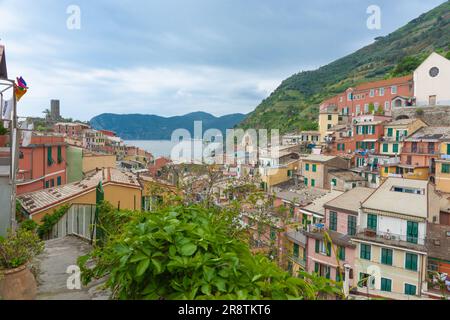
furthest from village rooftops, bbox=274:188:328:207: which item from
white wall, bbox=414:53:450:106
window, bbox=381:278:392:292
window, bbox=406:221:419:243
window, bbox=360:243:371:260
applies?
white wall, bbox=414:53:450:106

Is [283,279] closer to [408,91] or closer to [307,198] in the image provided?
[307,198]

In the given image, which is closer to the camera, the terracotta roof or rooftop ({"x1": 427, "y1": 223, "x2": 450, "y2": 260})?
rooftop ({"x1": 427, "y1": 223, "x2": 450, "y2": 260})

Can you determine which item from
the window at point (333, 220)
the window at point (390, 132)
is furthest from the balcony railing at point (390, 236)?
the window at point (390, 132)

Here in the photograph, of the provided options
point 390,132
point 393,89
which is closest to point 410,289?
point 390,132

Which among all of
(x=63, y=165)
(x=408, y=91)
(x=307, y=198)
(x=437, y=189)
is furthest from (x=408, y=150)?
(x=63, y=165)

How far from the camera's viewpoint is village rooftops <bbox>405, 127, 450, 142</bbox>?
25.6 metres

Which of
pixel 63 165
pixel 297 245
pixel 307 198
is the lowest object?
pixel 297 245

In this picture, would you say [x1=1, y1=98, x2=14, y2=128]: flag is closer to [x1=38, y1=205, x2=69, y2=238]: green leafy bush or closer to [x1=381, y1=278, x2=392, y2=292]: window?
[x1=38, y1=205, x2=69, y2=238]: green leafy bush

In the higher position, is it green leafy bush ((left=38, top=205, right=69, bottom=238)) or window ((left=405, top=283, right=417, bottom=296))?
green leafy bush ((left=38, top=205, right=69, bottom=238))

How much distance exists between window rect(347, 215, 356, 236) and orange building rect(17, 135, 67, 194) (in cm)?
1653

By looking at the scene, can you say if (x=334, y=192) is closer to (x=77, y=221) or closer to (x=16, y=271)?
(x=77, y=221)

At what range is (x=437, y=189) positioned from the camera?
22906 mm

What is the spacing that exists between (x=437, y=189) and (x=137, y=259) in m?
26.8

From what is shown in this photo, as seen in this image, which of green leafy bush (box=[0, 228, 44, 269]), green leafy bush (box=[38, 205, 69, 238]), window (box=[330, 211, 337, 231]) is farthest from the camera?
window (box=[330, 211, 337, 231])
